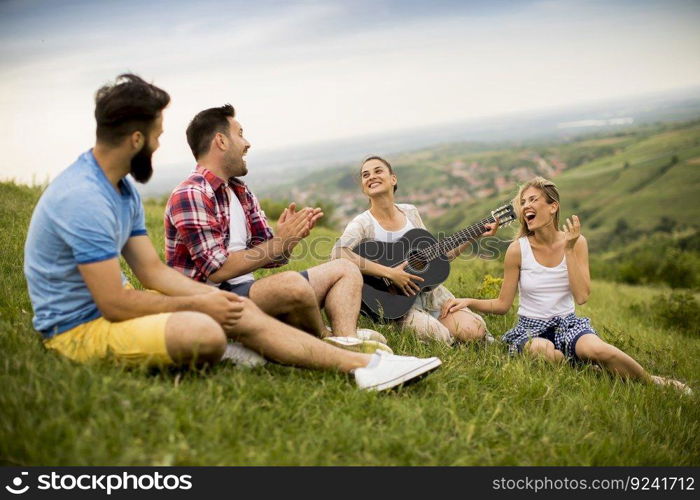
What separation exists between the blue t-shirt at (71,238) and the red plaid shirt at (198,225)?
0.73 metres

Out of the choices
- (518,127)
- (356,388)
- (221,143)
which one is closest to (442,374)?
(356,388)

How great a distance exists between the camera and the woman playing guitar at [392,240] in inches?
195

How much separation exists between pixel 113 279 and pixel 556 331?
3482mm

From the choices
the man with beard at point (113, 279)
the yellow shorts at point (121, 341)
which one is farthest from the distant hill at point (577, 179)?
the yellow shorts at point (121, 341)

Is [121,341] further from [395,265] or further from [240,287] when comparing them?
[395,265]

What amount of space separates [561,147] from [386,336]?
3799 inches

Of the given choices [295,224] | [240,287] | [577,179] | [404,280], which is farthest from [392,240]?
[577,179]

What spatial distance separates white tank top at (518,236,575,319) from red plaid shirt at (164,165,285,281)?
2182mm

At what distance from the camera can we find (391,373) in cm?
333

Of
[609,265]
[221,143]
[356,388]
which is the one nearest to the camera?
[356,388]

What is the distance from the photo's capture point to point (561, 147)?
93.1m

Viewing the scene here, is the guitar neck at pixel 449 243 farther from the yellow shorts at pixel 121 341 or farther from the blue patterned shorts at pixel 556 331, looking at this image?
the yellow shorts at pixel 121 341

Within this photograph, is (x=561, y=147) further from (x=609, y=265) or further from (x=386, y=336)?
(x=386, y=336)

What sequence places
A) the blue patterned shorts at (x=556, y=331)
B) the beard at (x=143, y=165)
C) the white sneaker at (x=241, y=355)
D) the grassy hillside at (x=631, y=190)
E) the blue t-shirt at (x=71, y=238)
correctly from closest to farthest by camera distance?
the blue t-shirt at (x=71, y=238) < the beard at (x=143, y=165) < the white sneaker at (x=241, y=355) < the blue patterned shorts at (x=556, y=331) < the grassy hillside at (x=631, y=190)
